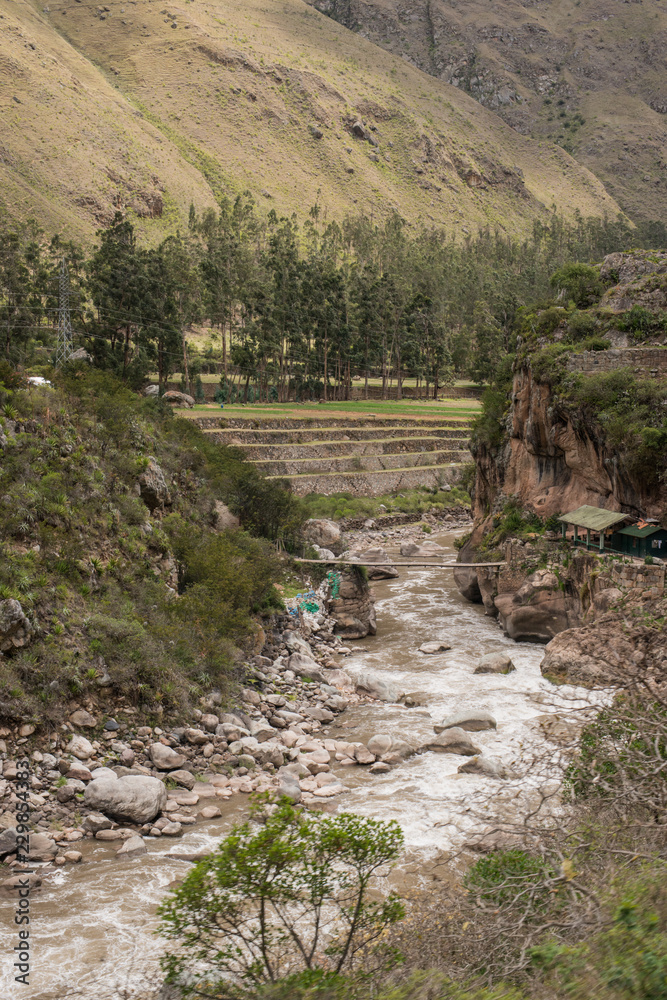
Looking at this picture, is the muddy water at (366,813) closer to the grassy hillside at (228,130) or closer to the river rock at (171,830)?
the river rock at (171,830)

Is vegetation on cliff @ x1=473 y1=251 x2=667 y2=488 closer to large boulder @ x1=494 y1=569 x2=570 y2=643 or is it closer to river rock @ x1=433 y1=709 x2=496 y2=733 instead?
large boulder @ x1=494 y1=569 x2=570 y2=643

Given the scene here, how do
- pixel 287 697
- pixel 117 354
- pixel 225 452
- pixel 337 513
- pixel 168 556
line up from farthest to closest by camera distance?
pixel 117 354, pixel 337 513, pixel 225 452, pixel 168 556, pixel 287 697

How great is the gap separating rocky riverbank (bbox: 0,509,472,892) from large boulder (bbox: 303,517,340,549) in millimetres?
13876

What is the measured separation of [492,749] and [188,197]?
382ft

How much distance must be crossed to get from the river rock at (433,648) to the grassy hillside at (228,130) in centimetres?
8622

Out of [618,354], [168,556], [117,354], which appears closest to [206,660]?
[168,556]

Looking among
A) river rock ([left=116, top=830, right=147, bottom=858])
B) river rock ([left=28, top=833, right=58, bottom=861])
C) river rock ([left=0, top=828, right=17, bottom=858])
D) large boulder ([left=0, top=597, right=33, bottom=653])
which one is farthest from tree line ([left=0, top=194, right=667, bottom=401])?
river rock ([left=116, top=830, right=147, bottom=858])

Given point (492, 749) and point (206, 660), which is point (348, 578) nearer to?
point (206, 660)

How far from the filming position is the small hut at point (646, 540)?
2366 cm

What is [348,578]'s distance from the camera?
1171 inches

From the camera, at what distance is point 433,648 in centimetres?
2705

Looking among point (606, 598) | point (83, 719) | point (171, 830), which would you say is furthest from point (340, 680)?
point (171, 830)

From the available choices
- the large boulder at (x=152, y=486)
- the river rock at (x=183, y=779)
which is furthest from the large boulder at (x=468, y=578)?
the river rock at (x=183, y=779)

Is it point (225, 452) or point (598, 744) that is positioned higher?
point (225, 452)
